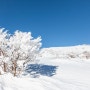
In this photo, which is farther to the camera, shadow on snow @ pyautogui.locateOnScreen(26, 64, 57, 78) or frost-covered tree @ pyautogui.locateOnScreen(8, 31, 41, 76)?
shadow on snow @ pyautogui.locateOnScreen(26, 64, 57, 78)

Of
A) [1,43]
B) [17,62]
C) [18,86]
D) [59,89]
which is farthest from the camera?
[1,43]

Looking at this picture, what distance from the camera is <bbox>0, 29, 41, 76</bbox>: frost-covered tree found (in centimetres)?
2158

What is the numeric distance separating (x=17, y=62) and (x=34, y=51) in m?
2.63

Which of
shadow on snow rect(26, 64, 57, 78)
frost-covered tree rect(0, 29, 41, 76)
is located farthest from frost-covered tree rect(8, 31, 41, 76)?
shadow on snow rect(26, 64, 57, 78)

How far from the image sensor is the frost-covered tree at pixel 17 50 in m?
21.6

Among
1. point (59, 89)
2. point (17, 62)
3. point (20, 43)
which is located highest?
point (20, 43)

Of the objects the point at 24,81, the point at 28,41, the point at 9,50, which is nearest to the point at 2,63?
the point at 9,50

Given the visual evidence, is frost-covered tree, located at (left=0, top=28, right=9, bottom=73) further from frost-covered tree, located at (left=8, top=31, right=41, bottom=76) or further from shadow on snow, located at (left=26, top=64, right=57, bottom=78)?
shadow on snow, located at (left=26, top=64, right=57, bottom=78)

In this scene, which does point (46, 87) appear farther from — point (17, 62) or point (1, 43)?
point (1, 43)

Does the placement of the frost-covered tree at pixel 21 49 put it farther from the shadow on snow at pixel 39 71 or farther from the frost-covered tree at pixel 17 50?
the shadow on snow at pixel 39 71

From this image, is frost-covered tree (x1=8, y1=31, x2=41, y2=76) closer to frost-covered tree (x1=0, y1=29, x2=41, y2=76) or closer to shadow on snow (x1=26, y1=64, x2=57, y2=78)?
frost-covered tree (x1=0, y1=29, x2=41, y2=76)

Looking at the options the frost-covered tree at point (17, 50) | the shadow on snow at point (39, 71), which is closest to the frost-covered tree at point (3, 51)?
the frost-covered tree at point (17, 50)

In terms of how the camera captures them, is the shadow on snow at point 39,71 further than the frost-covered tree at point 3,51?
Yes

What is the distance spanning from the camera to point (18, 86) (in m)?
12.1
